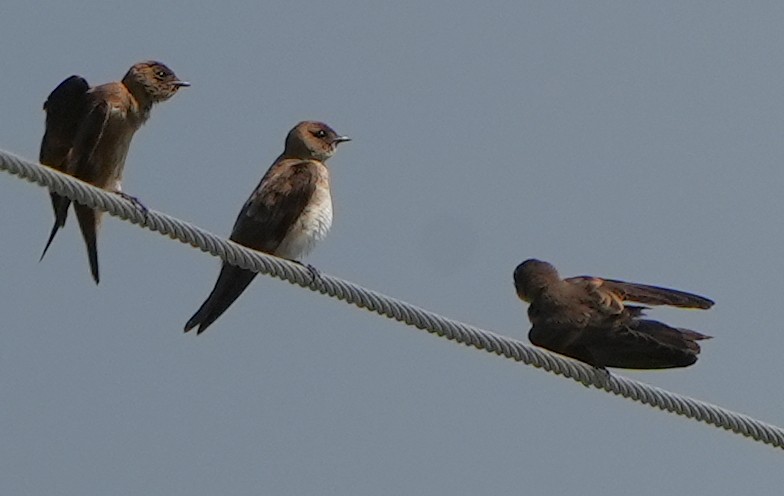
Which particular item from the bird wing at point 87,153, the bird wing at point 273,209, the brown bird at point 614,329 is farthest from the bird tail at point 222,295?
the brown bird at point 614,329

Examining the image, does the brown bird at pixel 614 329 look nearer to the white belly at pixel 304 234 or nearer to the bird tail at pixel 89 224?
the white belly at pixel 304 234

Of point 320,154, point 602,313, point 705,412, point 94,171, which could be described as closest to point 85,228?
point 94,171

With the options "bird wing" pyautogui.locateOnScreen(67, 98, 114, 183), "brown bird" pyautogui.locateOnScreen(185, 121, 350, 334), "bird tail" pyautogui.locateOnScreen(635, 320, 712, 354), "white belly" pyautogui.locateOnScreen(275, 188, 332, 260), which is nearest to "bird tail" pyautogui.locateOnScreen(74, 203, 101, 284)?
"bird wing" pyautogui.locateOnScreen(67, 98, 114, 183)

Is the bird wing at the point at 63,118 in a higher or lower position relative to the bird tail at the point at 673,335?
higher

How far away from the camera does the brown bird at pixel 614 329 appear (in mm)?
8219

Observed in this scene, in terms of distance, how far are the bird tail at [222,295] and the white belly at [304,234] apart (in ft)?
0.66

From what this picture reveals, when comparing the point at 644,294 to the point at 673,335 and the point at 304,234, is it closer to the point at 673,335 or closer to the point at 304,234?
the point at 673,335

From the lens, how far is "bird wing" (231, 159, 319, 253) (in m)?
8.83

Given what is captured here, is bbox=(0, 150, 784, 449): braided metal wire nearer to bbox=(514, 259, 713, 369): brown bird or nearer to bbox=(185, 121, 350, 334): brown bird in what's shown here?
bbox=(514, 259, 713, 369): brown bird

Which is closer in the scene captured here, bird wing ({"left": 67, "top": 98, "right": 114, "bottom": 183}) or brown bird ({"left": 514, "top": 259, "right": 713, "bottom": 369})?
brown bird ({"left": 514, "top": 259, "right": 713, "bottom": 369})

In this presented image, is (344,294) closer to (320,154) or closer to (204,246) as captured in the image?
(204,246)

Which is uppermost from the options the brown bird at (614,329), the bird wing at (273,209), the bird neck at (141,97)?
the bird neck at (141,97)

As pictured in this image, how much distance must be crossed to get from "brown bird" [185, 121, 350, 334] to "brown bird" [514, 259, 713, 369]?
1178 mm

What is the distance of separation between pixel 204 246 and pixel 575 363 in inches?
71.7
